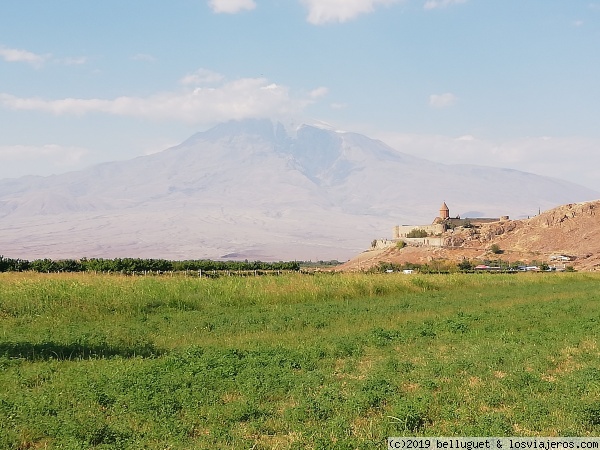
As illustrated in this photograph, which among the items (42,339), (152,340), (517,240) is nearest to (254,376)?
(152,340)

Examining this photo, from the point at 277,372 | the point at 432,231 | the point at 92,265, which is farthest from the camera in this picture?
the point at 432,231

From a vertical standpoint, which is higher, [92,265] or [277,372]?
[92,265]

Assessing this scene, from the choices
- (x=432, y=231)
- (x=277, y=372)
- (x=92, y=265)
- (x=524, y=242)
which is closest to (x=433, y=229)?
(x=432, y=231)

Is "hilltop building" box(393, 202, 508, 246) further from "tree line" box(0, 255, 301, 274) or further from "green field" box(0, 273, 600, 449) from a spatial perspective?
"green field" box(0, 273, 600, 449)

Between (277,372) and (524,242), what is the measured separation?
360ft

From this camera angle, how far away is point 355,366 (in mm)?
13711

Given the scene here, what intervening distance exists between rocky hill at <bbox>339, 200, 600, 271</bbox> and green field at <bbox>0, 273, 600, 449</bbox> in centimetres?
7349

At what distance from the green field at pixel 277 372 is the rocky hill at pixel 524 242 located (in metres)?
73.5

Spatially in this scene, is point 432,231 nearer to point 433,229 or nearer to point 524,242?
point 433,229

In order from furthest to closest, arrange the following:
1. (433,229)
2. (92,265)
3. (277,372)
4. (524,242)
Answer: (433,229)
(524,242)
(92,265)
(277,372)

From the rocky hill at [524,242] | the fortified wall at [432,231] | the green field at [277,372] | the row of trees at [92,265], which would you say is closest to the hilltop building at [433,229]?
the fortified wall at [432,231]

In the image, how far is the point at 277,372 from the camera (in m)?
12.7

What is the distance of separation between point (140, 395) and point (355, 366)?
523 centimetres

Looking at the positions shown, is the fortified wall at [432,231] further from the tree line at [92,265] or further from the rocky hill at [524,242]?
the tree line at [92,265]
